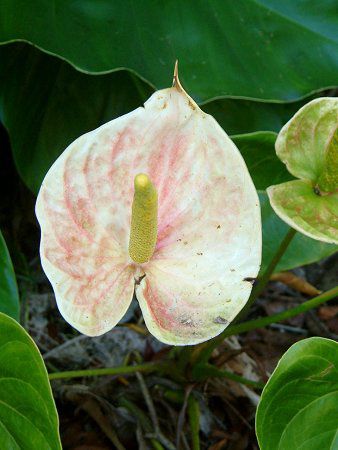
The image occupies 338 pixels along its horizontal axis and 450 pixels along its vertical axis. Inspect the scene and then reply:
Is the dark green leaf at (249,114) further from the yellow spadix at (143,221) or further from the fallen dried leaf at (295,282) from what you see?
the yellow spadix at (143,221)

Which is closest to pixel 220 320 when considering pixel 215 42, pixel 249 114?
pixel 215 42

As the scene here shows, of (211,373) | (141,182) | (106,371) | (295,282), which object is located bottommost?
(295,282)

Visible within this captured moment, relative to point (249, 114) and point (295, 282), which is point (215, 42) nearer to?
point (249, 114)

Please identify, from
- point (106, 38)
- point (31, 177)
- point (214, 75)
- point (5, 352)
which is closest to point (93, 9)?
point (106, 38)

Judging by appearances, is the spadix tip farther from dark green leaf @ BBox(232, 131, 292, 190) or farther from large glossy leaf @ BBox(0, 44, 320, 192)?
large glossy leaf @ BBox(0, 44, 320, 192)

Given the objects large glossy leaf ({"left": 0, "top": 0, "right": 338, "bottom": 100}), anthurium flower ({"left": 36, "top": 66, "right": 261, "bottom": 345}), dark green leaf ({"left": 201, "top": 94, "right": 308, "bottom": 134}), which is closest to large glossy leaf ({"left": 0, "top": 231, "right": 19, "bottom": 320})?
anthurium flower ({"left": 36, "top": 66, "right": 261, "bottom": 345})

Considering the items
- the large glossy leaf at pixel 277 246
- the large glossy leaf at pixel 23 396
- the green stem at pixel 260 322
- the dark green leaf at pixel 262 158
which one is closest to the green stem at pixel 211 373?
the green stem at pixel 260 322
